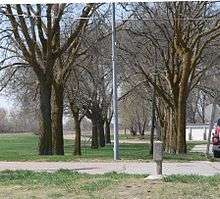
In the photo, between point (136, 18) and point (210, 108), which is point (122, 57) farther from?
point (210, 108)

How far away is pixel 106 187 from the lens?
11.4 meters

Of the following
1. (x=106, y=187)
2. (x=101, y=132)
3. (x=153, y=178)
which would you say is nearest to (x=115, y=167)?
(x=153, y=178)

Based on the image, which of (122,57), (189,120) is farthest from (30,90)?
(189,120)

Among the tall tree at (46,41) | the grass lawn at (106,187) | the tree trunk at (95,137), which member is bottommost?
the grass lawn at (106,187)

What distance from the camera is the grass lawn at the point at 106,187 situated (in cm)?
1045

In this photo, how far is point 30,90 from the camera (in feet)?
113

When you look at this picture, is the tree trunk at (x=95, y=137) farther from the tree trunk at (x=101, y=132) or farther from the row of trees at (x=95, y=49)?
the row of trees at (x=95, y=49)

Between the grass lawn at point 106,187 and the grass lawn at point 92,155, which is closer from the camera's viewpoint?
the grass lawn at point 106,187

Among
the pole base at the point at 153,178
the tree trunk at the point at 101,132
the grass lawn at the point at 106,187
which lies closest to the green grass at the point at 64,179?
the grass lawn at the point at 106,187

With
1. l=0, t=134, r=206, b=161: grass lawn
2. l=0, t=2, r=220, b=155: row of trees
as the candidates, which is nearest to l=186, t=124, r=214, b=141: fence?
l=0, t=134, r=206, b=161: grass lawn

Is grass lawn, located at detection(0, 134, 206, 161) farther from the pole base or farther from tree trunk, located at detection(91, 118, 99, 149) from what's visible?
the pole base

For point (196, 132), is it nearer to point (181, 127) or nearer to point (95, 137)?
point (95, 137)

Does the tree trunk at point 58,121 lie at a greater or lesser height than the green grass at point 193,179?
greater

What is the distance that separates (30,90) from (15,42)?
25.5ft
